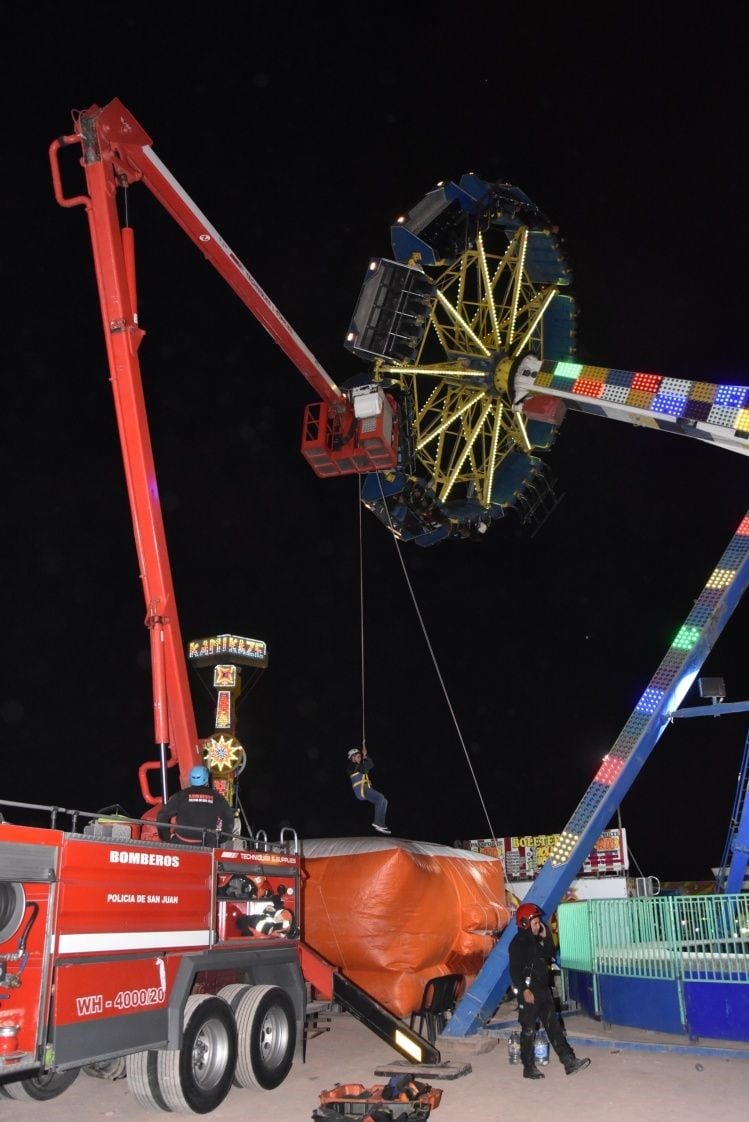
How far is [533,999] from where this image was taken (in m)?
9.54

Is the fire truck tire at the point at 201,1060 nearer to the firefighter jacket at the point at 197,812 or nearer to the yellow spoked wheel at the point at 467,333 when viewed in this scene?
the firefighter jacket at the point at 197,812

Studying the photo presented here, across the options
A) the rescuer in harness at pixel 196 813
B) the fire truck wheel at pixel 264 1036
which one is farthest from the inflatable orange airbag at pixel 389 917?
the rescuer in harness at pixel 196 813

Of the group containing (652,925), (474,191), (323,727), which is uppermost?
(474,191)

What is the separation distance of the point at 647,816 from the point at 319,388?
165 feet

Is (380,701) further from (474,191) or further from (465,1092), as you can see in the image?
(465,1092)

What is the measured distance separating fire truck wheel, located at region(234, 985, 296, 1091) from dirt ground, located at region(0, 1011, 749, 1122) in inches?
6.0

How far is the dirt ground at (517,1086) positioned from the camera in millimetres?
7781

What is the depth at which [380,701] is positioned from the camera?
48281 millimetres

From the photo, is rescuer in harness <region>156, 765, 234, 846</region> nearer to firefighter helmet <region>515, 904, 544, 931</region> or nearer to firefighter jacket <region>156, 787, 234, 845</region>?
firefighter jacket <region>156, 787, 234, 845</region>

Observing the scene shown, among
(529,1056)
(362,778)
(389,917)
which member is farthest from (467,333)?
(529,1056)

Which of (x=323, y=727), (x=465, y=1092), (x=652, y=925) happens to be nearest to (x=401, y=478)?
(x=652, y=925)

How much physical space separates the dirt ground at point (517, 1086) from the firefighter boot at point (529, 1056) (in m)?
0.09

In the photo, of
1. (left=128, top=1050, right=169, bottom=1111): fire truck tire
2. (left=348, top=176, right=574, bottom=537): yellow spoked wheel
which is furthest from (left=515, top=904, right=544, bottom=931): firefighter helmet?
(left=348, top=176, right=574, bottom=537): yellow spoked wheel

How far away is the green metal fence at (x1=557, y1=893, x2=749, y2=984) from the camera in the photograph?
1077cm
